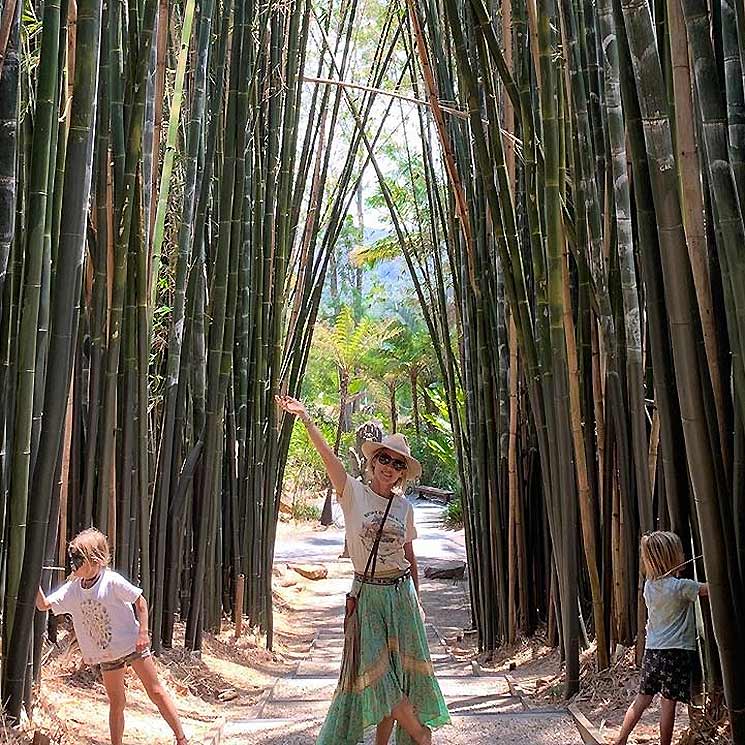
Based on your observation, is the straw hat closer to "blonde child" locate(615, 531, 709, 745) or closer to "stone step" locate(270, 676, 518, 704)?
"blonde child" locate(615, 531, 709, 745)

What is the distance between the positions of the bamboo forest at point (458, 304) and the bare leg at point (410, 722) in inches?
23.2

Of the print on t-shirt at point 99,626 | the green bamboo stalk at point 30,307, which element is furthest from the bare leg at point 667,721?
the green bamboo stalk at point 30,307

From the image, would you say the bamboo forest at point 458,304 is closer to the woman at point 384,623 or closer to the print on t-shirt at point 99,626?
the print on t-shirt at point 99,626

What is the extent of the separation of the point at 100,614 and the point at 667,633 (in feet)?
4.01

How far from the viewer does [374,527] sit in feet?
6.75

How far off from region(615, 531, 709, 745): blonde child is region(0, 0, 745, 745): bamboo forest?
0.04m

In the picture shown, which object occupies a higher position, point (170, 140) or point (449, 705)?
point (170, 140)

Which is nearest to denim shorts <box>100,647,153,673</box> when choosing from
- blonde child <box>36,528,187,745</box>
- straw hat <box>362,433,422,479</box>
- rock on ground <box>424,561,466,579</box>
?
blonde child <box>36,528,187,745</box>

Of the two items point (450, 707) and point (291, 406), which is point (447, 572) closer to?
point (450, 707)

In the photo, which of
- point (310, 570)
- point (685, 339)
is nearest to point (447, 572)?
point (310, 570)

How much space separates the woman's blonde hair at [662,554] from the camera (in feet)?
6.46

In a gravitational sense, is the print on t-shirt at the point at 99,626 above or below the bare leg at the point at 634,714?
above

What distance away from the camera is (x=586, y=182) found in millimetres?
2748

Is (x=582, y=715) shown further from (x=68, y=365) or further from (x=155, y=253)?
(x=155, y=253)
